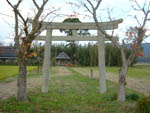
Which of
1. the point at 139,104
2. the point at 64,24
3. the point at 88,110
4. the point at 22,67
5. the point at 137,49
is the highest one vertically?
the point at 64,24

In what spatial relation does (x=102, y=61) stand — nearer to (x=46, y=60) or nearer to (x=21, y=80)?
(x=46, y=60)

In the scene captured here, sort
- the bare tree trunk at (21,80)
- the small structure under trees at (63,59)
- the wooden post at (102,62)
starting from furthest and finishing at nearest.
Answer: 1. the small structure under trees at (63,59)
2. the wooden post at (102,62)
3. the bare tree trunk at (21,80)

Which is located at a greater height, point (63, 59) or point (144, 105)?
point (63, 59)

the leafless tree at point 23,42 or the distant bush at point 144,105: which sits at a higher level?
the leafless tree at point 23,42

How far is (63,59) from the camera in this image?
46750 mm

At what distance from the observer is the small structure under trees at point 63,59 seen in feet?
151

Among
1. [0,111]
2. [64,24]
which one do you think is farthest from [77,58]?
[0,111]

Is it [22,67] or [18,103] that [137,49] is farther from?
[18,103]

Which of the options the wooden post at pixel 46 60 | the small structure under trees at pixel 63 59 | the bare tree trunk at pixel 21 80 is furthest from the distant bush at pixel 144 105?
the small structure under trees at pixel 63 59

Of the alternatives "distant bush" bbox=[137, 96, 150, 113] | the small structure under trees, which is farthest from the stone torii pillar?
the small structure under trees

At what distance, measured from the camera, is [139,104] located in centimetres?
405

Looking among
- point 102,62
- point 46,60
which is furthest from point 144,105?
point 46,60

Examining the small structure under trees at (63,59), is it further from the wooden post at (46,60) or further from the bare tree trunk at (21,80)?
the bare tree trunk at (21,80)

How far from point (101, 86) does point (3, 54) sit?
42.3 m
